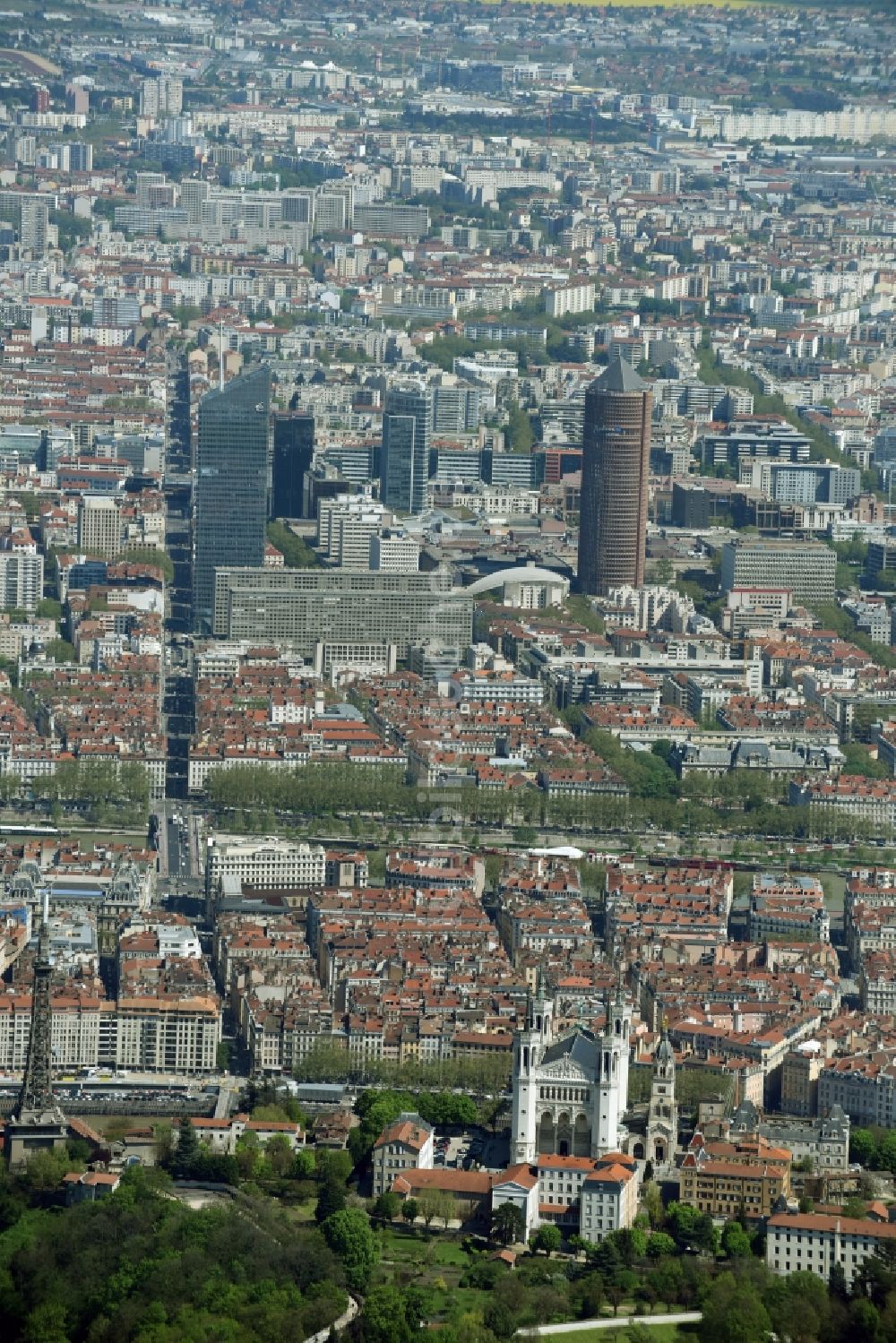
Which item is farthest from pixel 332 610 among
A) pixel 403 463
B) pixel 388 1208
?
pixel 388 1208

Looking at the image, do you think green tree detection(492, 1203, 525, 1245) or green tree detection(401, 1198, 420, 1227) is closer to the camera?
green tree detection(492, 1203, 525, 1245)

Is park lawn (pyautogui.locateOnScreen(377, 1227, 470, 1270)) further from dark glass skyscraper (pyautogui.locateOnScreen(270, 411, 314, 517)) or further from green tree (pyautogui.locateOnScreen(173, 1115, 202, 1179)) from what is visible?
dark glass skyscraper (pyautogui.locateOnScreen(270, 411, 314, 517))

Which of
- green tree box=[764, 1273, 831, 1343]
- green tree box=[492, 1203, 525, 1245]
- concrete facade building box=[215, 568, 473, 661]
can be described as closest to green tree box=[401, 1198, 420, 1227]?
green tree box=[492, 1203, 525, 1245]

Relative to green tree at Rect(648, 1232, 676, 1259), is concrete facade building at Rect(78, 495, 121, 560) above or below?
above

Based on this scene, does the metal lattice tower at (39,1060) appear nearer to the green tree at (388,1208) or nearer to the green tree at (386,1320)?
the green tree at (388,1208)

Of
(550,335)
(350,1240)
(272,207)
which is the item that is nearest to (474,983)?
(350,1240)

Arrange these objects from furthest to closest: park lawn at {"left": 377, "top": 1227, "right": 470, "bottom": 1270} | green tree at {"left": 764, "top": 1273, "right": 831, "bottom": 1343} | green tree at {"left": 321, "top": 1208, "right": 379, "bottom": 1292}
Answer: park lawn at {"left": 377, "top": 1227, "right": 470, "bottom": 1270} → green tree at {"left": 321, "top": 1208, "right": 379, "bottom": 1292} → green tree at {"left": 764, "top": 1273, "right": 831, "bottom": 1343}
